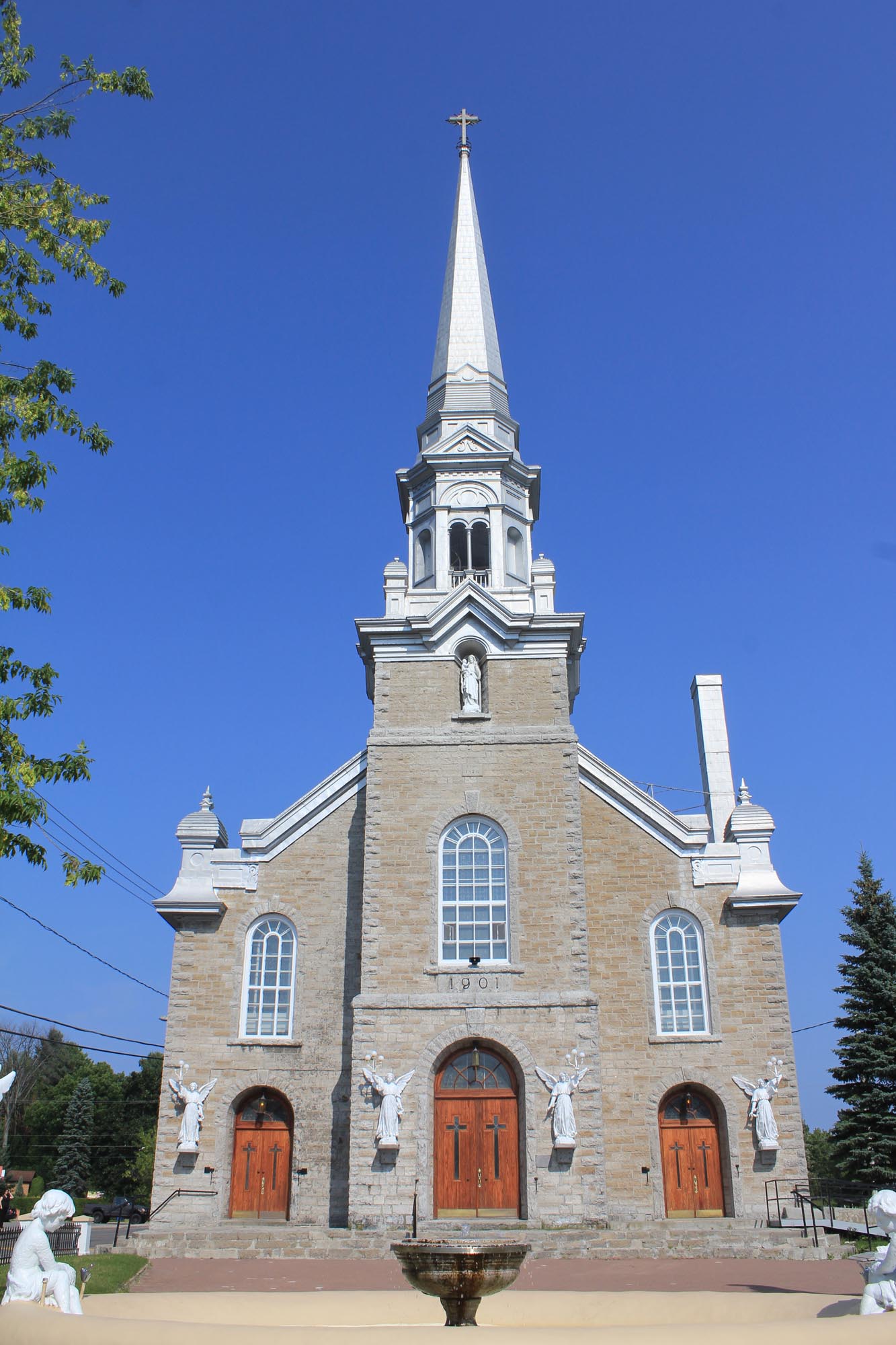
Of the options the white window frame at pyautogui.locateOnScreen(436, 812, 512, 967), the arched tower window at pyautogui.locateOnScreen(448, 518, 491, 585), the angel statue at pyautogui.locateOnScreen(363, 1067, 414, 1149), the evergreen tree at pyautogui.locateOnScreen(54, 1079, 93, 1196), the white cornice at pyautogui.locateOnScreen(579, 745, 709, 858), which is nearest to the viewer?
the angel statue at pyautogui.locateOnScreen(363, 1067, 414, 1149)

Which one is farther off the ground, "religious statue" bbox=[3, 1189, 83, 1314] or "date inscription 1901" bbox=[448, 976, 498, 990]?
"date inscription 1901" bbox=[448, 976, 498, 990]

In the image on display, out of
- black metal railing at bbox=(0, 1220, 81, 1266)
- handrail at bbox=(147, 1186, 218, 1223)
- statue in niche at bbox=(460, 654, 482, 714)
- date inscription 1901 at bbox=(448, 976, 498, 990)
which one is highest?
statue in niche at bbox=(460, 654, 482, 714)

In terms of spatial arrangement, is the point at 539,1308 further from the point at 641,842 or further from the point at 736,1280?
the point at 641,842

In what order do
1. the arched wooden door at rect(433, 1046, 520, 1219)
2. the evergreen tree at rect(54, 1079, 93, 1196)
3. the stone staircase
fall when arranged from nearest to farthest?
the stone staircase, the arched wooden door at rect(433, 1046, 520, 1219), the evergreen tree at rect(54, 1079, 93, 1196)

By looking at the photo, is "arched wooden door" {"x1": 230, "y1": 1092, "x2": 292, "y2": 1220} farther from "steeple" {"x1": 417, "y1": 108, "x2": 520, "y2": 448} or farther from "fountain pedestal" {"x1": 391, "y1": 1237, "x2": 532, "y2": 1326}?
"steeple" {"x1": 417, "y1": 108, "x2": 520, "y2": 448}

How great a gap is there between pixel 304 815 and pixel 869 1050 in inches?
562

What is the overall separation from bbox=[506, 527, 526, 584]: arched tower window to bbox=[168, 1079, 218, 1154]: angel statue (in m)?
13.2

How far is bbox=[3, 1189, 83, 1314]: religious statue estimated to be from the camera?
8125 millimetres

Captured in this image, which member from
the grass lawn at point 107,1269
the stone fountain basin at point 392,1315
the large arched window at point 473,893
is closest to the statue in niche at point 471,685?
the large arched window at point 473,893

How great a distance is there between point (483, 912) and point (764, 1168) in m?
7.18

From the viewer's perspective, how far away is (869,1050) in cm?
2612

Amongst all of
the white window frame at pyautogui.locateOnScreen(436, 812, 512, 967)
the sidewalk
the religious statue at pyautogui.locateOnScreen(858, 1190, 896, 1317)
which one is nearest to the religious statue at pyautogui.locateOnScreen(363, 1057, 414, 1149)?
the white window frame at pyautogui.locateOnScreen(436, 812, 512, 967)

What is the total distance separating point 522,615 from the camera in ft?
81.3

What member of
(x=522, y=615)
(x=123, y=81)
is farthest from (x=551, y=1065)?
(x=123, y=81)
